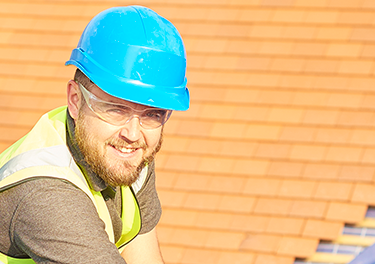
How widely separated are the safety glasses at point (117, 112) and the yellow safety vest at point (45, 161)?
0.50 ft

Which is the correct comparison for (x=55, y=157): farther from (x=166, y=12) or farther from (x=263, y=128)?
(x=166, y=12)

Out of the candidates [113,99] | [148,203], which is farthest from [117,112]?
[148,203]

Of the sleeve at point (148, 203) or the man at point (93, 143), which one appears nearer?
the man at point (93, 143)

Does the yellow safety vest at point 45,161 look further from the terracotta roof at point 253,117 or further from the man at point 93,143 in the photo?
the terracotta roof at point 253,117

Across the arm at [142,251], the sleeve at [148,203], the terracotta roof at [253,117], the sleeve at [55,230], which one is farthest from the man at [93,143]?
the terracotta roof at [253,117]

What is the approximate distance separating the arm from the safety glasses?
2.52 feet

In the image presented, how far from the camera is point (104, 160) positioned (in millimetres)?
2039

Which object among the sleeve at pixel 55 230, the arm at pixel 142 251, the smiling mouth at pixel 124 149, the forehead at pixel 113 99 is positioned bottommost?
the arm at pixel 142 251

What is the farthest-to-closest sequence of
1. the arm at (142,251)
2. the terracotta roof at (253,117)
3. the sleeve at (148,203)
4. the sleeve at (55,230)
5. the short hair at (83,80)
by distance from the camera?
the terracotta roof at (253,117) < the arm at (142,251) < the sleeve at (148,203) < the short hair at (83,80) < the sleeve at (55,230)

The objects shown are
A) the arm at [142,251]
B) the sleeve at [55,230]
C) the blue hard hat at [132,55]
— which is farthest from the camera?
the arm at [142,251]

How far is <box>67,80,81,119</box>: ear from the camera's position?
2137 mm

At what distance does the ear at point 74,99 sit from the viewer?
7.01ft

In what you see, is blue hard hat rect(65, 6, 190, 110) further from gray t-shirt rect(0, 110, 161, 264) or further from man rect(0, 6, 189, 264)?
gray t-shirt rect(0, 110, 161, 264)

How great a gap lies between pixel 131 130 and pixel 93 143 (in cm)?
14
